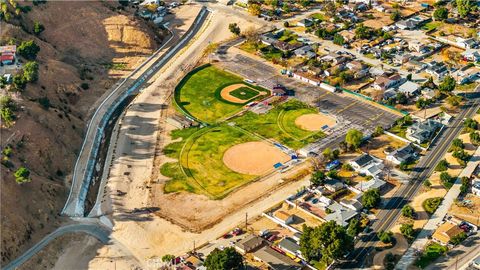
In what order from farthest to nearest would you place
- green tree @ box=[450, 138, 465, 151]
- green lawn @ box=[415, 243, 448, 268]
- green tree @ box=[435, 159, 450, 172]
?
1. green tree @ box=[450, 138, 465, 151]
2. green tree @ box=[435, 159, 450, 172]
3. green lawn @ box=[415, 243, 448, 268]

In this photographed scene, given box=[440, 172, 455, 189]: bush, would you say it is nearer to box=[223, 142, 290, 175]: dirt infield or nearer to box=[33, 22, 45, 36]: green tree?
box=[223, 142, 290, 175]: dirt infield

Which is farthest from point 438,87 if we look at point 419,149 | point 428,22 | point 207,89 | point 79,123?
point 79,123

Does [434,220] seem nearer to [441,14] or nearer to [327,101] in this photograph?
[327,101]

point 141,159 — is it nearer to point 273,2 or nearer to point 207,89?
point 207,89

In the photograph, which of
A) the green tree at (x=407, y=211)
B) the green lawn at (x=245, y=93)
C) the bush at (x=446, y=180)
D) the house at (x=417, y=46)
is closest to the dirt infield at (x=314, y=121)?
the green lawn at (x=245, y=93)

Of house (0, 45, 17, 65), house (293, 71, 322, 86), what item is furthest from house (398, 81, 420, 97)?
house (0, 45, 17, 65)

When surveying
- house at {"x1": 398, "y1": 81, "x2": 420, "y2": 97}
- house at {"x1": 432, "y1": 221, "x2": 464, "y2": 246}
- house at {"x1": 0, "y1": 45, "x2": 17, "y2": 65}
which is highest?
house at {"x1": 0, "y1": 45, "x2": 17, "y2": 65}
